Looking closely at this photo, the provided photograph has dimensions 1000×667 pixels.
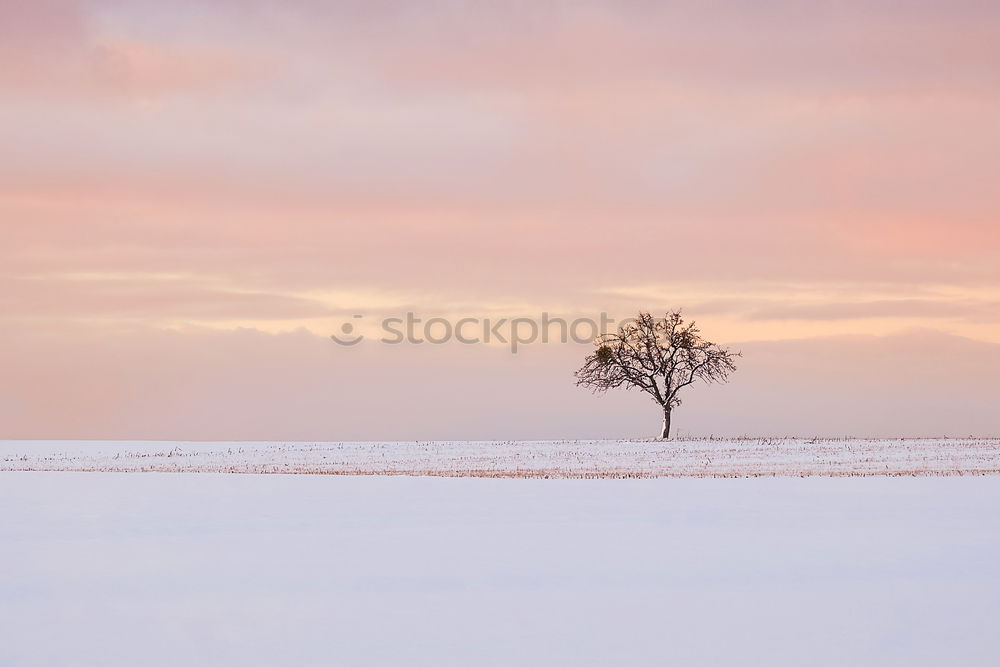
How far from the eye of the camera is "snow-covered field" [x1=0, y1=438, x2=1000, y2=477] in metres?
38.2

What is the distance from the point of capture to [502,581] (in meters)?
14.9

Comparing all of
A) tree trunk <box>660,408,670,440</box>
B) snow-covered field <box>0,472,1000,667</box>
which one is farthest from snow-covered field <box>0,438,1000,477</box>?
snow-covered field <box>0,472,1000,667</box>

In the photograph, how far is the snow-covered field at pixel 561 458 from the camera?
125 feet

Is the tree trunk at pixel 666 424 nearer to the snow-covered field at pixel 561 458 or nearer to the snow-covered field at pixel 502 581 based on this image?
the snow-covered field at pixel 561 458

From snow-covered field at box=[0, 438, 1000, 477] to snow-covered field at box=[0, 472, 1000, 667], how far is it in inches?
464

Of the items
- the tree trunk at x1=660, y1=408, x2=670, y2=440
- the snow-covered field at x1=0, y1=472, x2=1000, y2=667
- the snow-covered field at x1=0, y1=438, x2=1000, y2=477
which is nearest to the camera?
the snow-covered field at x1=0, y1=472, x2=1000, y2=667

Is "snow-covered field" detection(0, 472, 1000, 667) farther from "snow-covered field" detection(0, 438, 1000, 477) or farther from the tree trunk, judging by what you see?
the tree trunk

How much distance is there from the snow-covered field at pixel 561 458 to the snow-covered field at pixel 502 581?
11778mm

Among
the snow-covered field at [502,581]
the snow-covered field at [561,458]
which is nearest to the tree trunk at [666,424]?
the snow-covered field at [561,458]

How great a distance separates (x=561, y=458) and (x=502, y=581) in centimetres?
3280

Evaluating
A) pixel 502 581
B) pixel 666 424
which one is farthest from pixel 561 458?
pixel 502 581

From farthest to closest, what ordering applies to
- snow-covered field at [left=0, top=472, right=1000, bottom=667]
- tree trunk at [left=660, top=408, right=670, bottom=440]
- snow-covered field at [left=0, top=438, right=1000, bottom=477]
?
tree trunk at [left=660, top=408, right=670, bottom=440], snow-covered field at [left=0, top=438, right=1000, bottom=477], snow-covered field at [left=0, top=472, right=1000, bottom=667]

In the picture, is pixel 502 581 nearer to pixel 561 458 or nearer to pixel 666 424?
pixel 561 458

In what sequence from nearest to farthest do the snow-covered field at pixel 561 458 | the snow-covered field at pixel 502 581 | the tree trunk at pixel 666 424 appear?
1. the snow-covered field at pixel 502 581
2. the snow-covered field at pixel 561 458
3. the tree trunk at pixel 666 424
